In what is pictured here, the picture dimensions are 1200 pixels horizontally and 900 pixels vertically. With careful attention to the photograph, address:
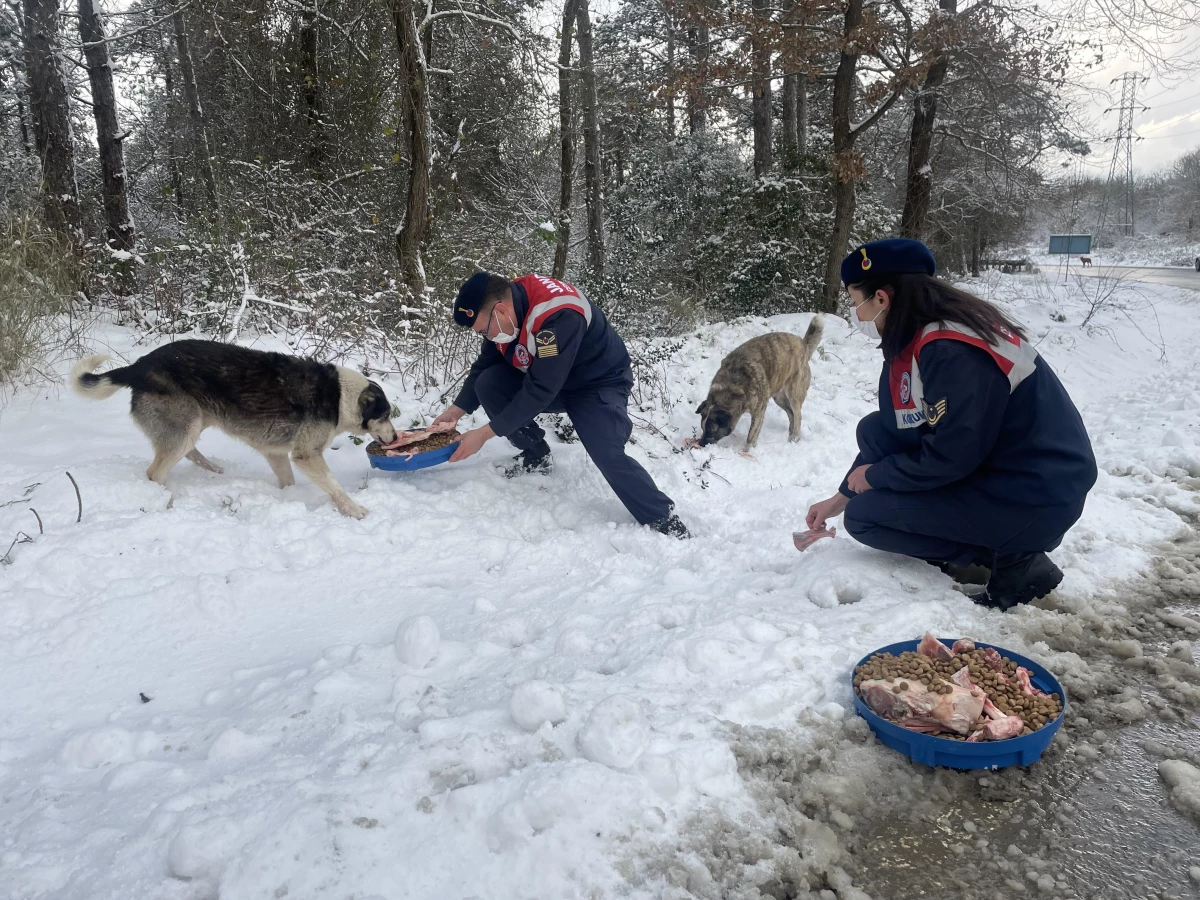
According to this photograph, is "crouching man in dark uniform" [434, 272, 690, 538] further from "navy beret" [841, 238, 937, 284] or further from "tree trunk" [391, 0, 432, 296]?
"tree trunk" [391, 0, 432, 296]

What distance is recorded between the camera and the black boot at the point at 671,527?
4.73 metres

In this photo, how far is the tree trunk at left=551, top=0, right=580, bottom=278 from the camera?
13500 mm

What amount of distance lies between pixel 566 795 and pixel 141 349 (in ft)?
22.8

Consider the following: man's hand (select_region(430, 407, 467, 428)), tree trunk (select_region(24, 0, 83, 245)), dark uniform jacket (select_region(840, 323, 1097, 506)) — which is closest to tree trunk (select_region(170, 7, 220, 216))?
tree trunk (select_region(24, 0, 83, 245))

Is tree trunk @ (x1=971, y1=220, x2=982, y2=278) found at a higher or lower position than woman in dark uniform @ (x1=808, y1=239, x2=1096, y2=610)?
higher

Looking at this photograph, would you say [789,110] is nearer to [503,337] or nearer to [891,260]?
[503,337]

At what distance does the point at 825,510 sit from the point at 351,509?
10.1 feet

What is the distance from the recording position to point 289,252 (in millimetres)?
8773

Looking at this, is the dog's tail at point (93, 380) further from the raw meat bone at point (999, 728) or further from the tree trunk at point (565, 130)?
the tree trunk at point (565, 130)

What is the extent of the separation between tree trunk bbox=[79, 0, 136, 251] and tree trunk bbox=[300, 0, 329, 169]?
2.95m

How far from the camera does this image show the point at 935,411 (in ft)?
10.6

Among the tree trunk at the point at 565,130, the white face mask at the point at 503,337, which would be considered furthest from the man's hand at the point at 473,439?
the tree trunk at the point at 565,130

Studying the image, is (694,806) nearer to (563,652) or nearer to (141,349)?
(563,652)

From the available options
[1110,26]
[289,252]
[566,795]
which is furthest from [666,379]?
[1110,26]
